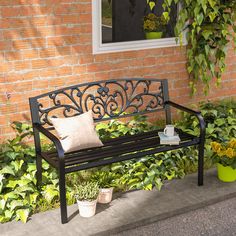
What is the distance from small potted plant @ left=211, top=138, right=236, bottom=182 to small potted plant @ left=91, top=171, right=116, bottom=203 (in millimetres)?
928

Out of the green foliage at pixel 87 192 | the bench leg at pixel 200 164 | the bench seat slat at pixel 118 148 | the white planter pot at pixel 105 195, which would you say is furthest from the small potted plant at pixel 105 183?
the bench leg at pixel 200 164

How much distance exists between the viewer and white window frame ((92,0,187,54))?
17.3 feet

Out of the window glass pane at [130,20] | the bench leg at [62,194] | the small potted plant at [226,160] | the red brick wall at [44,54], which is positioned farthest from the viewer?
the window glass pane at [130,20]

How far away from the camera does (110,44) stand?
5457mm

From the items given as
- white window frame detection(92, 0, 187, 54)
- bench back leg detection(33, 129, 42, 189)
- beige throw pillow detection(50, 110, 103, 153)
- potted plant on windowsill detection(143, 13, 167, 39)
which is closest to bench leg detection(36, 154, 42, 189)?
bench back leg detection(33, 129, 42, 189)

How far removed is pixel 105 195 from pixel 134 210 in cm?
26

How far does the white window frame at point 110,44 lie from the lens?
17.3ft

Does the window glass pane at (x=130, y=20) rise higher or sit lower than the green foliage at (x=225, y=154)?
higher

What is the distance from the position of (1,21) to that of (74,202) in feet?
5.52

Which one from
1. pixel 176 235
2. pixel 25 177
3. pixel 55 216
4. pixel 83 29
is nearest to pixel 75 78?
pixel 83 29

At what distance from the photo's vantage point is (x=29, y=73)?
5008 mm

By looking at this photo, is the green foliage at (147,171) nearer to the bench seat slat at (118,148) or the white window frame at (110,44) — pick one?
the bench seat slat at (118,148)

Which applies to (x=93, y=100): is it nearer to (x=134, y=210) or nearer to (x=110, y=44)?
(x=110, y=44)

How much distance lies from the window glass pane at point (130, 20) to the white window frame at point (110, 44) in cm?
11
